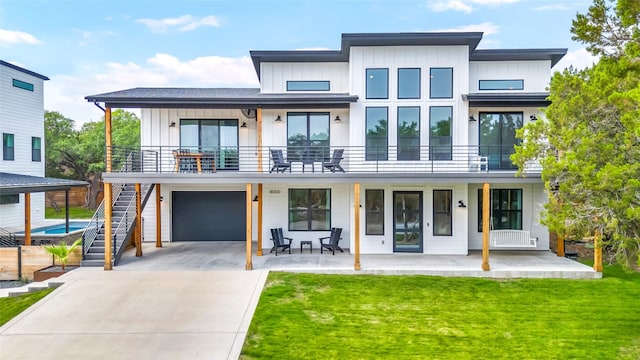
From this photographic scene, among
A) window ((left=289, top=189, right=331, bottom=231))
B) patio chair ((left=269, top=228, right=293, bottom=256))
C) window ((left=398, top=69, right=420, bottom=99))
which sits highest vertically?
window ((left=398, top=69, right=420, bottom=99))

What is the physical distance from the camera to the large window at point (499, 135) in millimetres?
13133

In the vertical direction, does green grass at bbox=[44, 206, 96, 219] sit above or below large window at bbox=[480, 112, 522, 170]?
below

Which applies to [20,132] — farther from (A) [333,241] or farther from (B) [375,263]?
(B) [375,263]

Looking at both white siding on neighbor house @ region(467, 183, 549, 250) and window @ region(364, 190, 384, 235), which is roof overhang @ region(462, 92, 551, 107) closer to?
white siding on neighbor house @ region(467, 183, 549, 250)

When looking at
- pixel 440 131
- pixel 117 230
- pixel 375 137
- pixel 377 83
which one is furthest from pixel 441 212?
pixel 117 230

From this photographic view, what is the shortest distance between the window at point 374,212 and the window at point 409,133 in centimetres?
153

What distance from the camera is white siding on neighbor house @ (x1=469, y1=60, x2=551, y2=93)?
13781 mm

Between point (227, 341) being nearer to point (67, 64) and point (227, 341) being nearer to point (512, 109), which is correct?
point (512, 109)

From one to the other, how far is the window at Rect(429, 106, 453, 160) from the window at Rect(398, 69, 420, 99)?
0.84 m

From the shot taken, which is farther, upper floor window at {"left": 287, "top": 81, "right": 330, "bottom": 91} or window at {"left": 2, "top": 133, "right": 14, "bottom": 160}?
window at {"left": 2, "top": 133, "right": 14, "bottom": 160}

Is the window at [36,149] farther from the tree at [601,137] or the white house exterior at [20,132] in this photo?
the tree at [601,137]

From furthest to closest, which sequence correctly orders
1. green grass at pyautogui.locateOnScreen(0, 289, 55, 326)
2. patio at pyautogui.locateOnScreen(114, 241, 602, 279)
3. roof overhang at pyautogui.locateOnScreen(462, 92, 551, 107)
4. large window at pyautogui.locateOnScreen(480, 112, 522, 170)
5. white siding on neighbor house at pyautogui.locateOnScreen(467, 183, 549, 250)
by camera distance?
white siding on neighbor house at pyautogui.locateOnScreen(467, 183, 549, 250) → large window at pyautogui.locateOnScreen(480, 112, 522, 170) → roof overhang at pyautogui.locateOnScreen(462, 92, 551, 107) → patio at pyautogui.locateOnScreen(114, 241, 602, 279) → green grass at pyautogui.locateOnScreen(0, 289, 55, 326)

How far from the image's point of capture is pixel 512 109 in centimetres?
1309

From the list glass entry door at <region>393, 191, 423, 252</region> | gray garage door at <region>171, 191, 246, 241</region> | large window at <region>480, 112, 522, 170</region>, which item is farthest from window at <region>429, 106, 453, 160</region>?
gray garage door at <region>171, 191, 246, 241</region>
